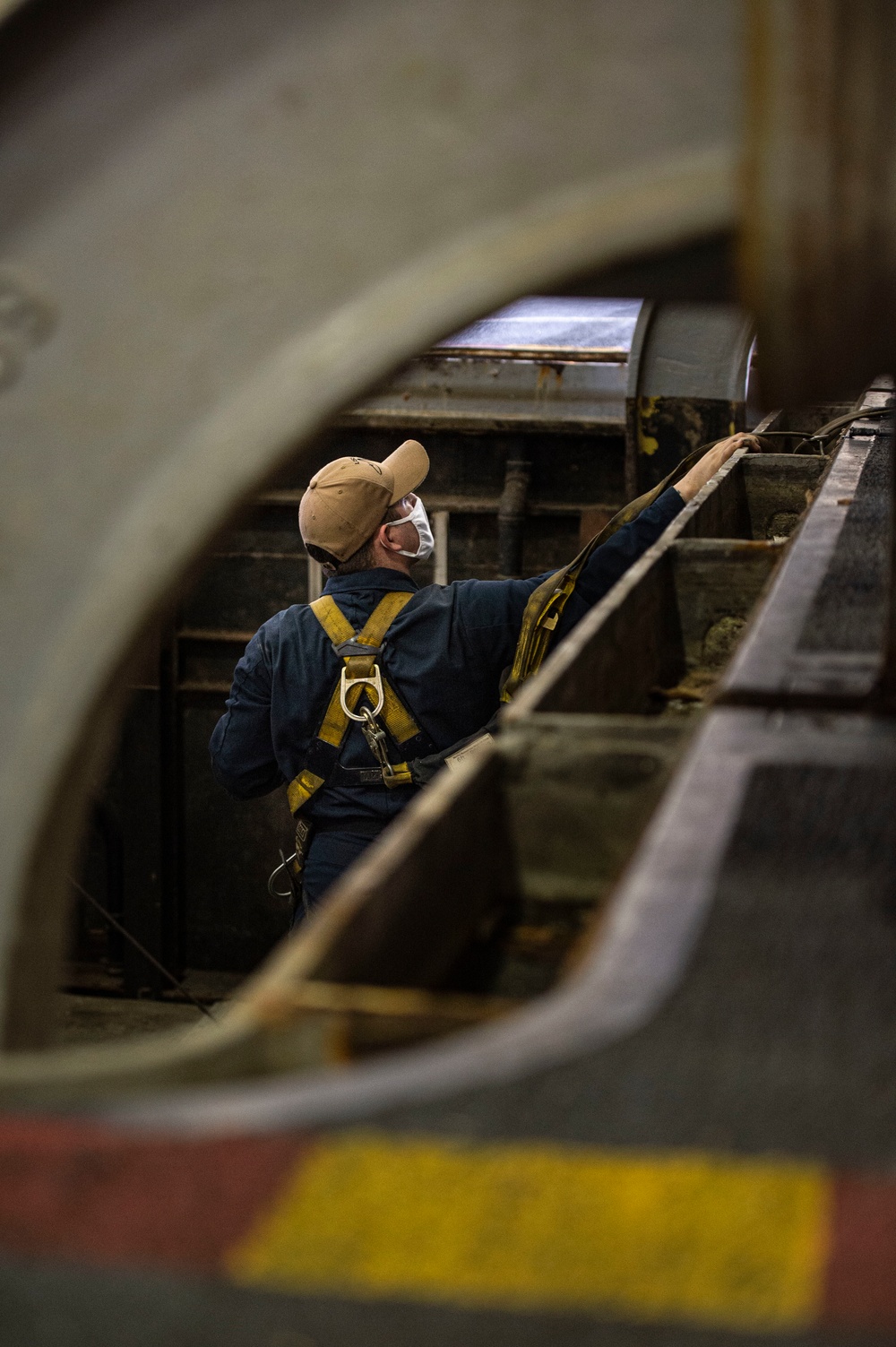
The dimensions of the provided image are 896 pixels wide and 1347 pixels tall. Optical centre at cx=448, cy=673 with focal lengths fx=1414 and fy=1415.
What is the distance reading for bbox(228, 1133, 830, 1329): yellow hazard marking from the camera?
3.17 feet

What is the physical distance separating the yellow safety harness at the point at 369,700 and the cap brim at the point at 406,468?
1.21ft

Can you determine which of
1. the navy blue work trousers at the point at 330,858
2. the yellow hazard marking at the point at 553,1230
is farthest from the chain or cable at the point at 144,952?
the yellow hazard marking at the point at 553,1230

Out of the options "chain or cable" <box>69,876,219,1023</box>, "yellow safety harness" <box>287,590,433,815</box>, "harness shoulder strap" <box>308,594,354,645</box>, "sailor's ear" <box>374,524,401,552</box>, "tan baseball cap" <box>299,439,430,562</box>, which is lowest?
"chain or cable" <box>69,876,219,1023</box>

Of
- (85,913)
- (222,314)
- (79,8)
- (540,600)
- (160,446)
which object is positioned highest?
(79,8)

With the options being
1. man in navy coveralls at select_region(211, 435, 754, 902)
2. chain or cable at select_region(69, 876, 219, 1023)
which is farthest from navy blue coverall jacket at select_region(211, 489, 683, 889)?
chain or cable at select_region(69, 876, 219, 1023)

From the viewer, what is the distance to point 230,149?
1305 millimetres

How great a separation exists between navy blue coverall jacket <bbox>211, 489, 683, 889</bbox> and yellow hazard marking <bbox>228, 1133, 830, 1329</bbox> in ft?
11.9

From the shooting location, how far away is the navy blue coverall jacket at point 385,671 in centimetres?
463

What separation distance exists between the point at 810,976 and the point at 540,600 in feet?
10.1

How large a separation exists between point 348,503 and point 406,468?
283 mm

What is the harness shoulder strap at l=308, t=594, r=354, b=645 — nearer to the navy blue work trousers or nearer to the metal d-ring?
the metal d-ring

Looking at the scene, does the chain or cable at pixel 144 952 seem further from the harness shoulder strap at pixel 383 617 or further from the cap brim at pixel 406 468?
the cap brim at pixel 406 468

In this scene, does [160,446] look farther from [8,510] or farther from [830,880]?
[830,880]

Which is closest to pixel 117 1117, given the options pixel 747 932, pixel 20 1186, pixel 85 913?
pixel 20 1186
